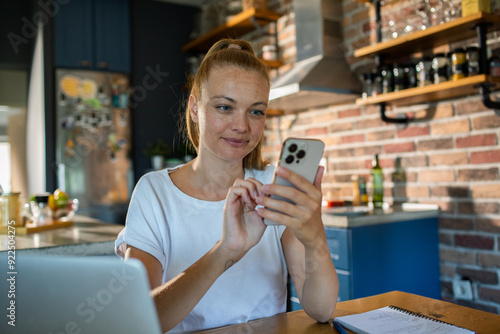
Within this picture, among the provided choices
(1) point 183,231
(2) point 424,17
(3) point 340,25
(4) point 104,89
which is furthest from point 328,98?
(4) point 104,89

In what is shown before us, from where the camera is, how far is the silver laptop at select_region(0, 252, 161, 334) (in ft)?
1.38

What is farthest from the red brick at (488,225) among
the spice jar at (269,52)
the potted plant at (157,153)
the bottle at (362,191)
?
the potted plant at (157,153)

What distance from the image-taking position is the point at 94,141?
380cm

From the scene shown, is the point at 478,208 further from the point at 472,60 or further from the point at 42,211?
the point at 42,211

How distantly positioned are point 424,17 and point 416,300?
5.03ft

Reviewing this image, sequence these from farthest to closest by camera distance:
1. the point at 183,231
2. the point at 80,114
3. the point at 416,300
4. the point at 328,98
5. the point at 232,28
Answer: the point at 80,114
the point at 232,28
the point at 328,98
the point at 183,231
the point at 416,300

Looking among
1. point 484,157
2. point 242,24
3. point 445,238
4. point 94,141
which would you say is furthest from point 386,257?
point 94,141

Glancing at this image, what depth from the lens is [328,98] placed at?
253cm

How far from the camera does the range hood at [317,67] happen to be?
2363mm

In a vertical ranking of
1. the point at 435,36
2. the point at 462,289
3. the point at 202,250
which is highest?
the point at 435,36

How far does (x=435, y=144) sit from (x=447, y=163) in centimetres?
11

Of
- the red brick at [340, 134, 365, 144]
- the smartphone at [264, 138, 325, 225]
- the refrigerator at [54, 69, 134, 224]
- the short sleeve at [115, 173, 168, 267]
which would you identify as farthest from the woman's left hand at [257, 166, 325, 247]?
the refrigerator at [54, 69, 134, 224]

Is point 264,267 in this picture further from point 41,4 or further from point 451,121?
point 41,4

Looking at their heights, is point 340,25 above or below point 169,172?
above
